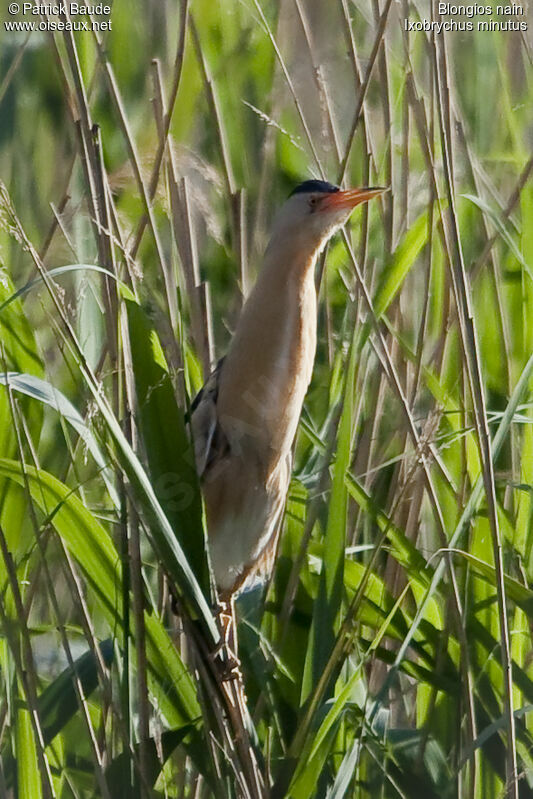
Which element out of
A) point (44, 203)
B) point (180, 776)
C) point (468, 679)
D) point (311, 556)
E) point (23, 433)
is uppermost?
point (44, 203)

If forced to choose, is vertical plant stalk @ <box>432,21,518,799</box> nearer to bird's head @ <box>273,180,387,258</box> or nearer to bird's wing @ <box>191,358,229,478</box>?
bird's head @ <box>273,180,387,258</box>

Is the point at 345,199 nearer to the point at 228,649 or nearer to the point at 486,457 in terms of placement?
the point at 486,457

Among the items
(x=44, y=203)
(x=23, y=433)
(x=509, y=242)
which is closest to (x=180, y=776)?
(x=23, y=433)

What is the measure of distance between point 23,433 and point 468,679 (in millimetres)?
456

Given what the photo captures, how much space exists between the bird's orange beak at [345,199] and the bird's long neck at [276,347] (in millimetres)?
51

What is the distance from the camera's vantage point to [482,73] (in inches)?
53.7

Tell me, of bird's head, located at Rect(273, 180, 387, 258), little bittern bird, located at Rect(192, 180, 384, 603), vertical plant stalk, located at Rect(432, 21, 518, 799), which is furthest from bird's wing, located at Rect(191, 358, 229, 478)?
vertical plant stalk, located at Rect(432, 21, 518, 799)

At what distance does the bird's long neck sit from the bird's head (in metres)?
0.01

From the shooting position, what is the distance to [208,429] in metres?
1.21

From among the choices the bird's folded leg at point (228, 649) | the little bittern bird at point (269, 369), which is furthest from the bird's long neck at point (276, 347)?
the bird's folded leg at point (228, 649)

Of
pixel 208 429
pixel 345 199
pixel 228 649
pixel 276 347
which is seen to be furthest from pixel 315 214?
pixel 228 649

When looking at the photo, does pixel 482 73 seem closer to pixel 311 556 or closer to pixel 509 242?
pixel 509 242

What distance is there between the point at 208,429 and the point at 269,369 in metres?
0.12

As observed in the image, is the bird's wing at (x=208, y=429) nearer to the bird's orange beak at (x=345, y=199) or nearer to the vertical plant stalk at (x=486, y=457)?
the bird's orange beak at (x=345, y=199)
